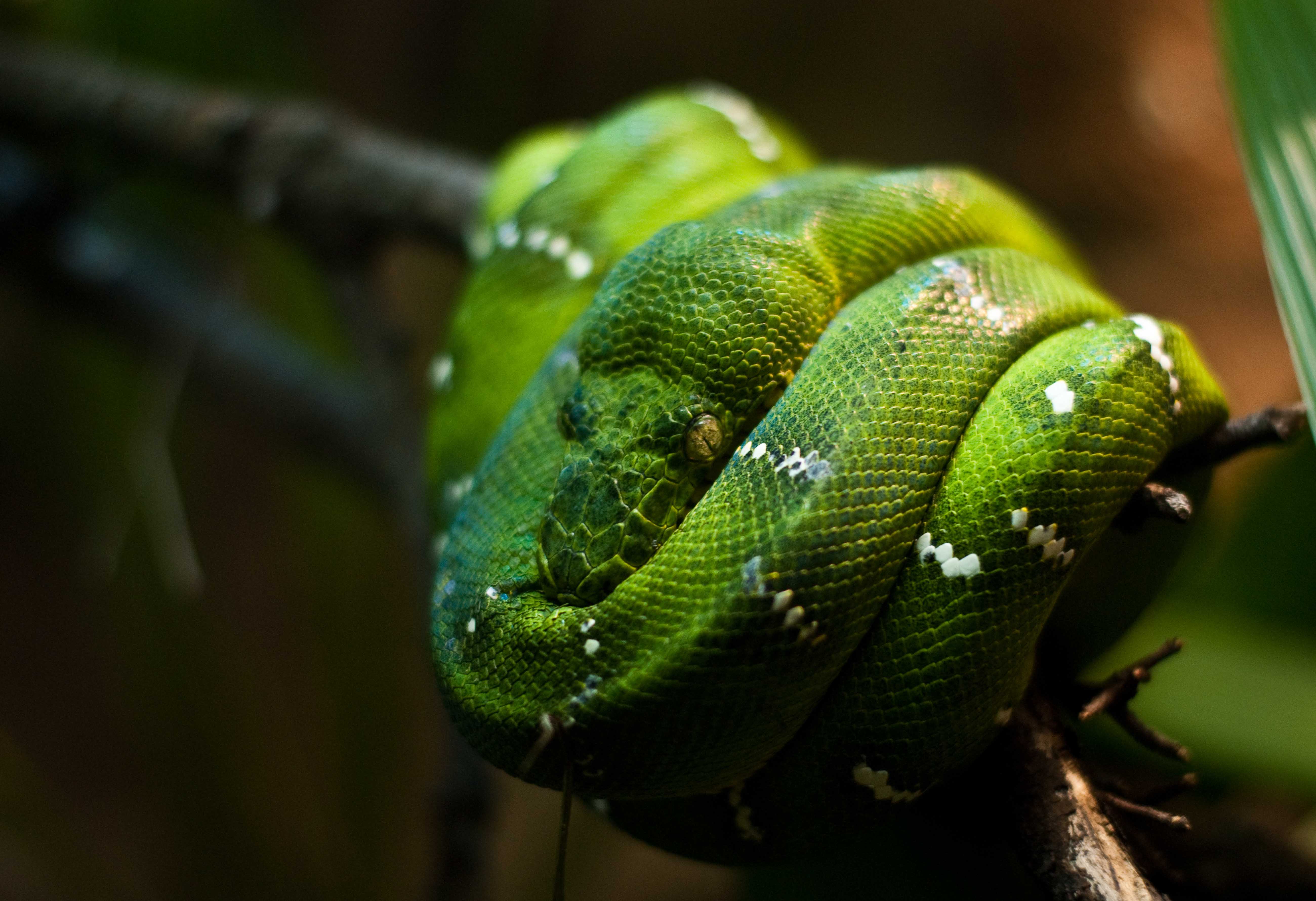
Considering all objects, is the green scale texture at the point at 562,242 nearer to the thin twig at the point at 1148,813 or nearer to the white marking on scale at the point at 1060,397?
the white marking on scale at the point at 1060,397

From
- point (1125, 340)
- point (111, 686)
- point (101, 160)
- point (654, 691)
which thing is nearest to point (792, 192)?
point (1125, 340)

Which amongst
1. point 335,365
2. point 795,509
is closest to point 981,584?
point 795,509

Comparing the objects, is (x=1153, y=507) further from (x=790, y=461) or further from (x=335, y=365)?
(x=335, y=365)

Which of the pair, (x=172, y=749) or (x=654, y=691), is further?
(x=172, y=749)

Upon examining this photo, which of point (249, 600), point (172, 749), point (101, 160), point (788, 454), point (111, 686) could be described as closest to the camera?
point (788, 454)

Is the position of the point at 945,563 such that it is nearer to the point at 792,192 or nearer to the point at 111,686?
the point at 792,192

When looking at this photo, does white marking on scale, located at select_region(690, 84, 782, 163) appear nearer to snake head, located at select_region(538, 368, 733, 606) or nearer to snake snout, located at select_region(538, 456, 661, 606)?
snake head, located at select_region(538, 368, 733, 606)

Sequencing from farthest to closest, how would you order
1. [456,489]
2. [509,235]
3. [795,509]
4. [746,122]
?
[746,122], [509,235], [456,489], [795,509]
